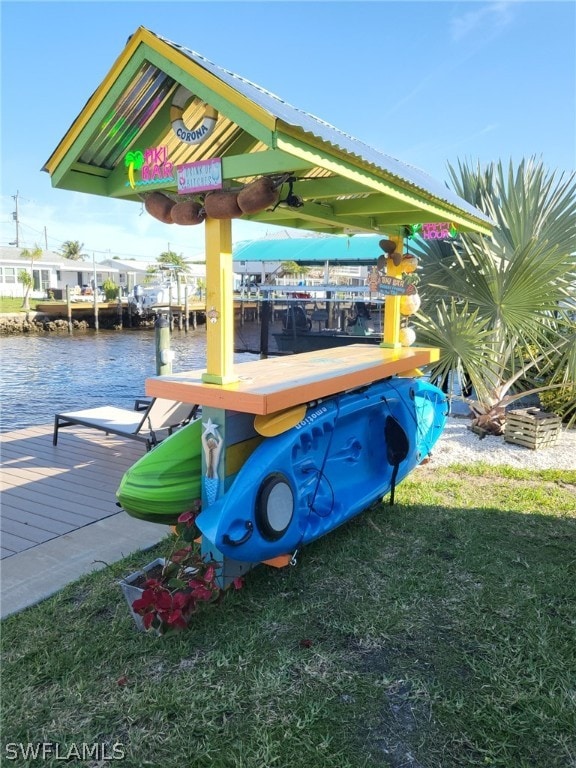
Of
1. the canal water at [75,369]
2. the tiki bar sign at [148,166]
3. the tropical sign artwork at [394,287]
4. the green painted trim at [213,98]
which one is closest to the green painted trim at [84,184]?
the tiki bar sign at [148,166]

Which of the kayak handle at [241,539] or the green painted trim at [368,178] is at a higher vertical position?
the green painted trim at [368,178]

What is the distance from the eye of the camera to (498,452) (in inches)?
257

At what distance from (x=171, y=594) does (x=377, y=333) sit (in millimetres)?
7649

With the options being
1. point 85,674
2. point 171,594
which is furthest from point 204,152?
point 85,674

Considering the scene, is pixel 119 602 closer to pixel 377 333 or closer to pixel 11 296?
pixel 377 333

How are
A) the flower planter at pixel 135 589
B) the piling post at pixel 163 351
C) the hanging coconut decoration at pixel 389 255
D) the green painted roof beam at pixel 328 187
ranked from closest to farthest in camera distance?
the flower planter at pixel 135 589 → the green painted roof beam at pixel 328 187 → the hanging coconut decoration at pixel 389 255 → the piling post at pixel 163 351

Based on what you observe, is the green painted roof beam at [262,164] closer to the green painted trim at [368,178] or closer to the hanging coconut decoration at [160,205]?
the green painted trim at [368,178]

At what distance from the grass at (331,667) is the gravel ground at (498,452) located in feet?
7.37

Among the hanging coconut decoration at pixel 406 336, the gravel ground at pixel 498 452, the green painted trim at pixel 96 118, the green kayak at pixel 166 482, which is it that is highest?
the green painted trim at pixel 96 118

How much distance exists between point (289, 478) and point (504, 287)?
425cm

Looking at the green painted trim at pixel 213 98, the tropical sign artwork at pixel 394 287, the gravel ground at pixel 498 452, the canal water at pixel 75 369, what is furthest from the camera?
the canal water at pixel 75 369

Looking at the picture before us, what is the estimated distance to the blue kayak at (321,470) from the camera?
307cm

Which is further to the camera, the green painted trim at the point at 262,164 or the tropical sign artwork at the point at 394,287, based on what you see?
the tropical sign artwork at the point at 394,287

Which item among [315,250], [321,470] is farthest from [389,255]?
[315,250]
